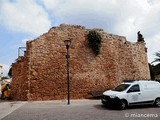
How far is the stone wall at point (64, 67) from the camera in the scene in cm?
1655

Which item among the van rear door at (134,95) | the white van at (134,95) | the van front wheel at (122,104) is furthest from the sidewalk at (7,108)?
the van rear door at (134,95)

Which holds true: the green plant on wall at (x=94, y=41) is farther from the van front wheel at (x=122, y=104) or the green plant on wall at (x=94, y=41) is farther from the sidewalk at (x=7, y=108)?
the sidewalk at (x=7, y=108)

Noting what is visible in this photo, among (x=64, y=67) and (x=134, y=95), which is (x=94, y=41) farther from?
(x=134, y=95)

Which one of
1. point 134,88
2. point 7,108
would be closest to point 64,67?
point 7,108

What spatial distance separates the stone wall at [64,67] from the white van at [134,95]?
16.6 feet

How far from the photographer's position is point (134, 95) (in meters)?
12.3

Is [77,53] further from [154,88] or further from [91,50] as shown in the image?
[154,88]

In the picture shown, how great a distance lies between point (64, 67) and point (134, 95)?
685cm

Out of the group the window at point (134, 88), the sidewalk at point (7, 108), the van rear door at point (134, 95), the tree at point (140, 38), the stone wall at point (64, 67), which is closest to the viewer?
the sidewalk at point (7, 108)

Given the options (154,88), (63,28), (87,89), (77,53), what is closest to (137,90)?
(154,88)

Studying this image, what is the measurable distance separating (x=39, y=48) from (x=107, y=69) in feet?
20.5

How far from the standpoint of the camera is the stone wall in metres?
16.5

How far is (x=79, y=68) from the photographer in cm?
1769

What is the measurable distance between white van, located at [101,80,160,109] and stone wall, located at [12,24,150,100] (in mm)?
5065
